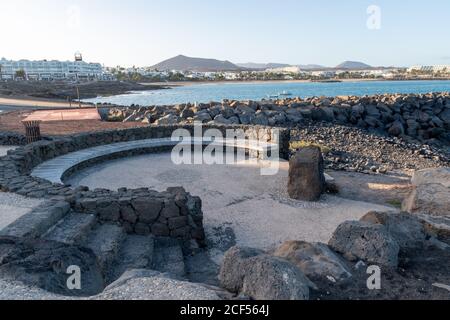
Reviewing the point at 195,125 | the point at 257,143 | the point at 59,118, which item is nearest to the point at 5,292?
the point at 257,143

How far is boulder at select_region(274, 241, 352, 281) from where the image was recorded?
121 inches

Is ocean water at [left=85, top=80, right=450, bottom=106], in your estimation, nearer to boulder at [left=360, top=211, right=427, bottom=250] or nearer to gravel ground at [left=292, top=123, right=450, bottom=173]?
gravel ground at [left=292, top=123, right=450, bottom=173]

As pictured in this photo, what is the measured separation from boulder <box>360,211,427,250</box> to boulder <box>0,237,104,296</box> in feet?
10.6

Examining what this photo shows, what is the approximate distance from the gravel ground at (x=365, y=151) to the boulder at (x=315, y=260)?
26.6 feet

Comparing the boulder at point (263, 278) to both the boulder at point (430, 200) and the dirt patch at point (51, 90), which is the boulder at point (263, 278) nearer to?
the boulder at point (430, 200)

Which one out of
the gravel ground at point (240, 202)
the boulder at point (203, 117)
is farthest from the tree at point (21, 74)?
the gravel ground at point (240, 202)

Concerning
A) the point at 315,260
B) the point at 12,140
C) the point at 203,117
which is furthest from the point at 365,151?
the point at 12,140

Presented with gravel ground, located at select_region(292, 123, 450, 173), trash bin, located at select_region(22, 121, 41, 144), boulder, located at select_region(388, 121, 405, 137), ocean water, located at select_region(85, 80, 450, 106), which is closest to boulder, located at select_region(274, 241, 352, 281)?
gravel ground, located at select_region(292, 123, 450, 173)

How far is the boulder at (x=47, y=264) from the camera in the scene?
10.4 ft

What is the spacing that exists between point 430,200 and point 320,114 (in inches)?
603

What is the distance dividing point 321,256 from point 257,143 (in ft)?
23.0

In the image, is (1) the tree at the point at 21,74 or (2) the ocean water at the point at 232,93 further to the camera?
(1) the tree at the point at 21,74

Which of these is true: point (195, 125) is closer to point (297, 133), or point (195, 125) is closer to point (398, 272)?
point (297, 133)

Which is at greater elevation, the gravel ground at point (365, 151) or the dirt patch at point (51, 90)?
the dirt patch at point (51, 90)
